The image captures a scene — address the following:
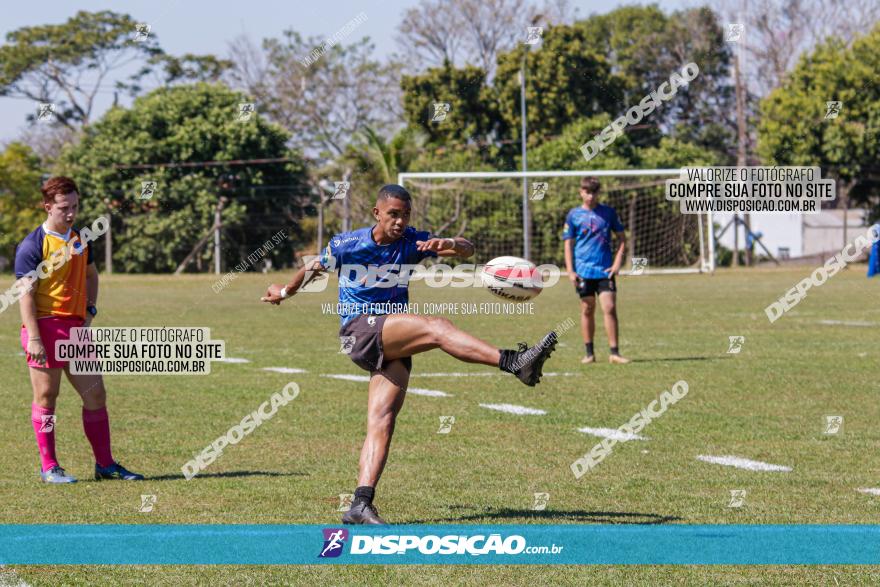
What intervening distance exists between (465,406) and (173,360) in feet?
20.6

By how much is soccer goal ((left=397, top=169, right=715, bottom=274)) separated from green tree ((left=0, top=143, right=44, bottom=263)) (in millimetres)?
20587

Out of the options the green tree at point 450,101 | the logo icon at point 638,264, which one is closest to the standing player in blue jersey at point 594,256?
the logo icon at point 638,264

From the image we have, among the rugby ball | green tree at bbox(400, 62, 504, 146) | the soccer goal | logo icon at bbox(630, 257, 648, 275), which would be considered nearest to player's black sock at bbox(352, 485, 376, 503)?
the rugby ball

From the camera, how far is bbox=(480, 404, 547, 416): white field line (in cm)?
1162

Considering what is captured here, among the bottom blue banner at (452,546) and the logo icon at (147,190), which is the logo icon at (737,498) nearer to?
the bottom blue banner at (452,546)

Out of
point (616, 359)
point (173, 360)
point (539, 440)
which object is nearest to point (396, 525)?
point (539, 440)

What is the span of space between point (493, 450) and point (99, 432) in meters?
2.96

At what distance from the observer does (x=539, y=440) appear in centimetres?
1009

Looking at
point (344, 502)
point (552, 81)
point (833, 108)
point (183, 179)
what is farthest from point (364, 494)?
point (552, 81)

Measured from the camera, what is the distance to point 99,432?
Answer: 8.56 metres

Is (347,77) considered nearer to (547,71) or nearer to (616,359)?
(547,71)

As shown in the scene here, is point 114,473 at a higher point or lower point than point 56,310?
lower

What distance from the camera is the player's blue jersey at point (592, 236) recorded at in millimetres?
15688

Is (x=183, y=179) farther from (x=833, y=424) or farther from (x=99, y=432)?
(x=99, y=432)
